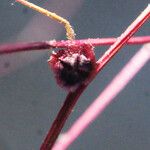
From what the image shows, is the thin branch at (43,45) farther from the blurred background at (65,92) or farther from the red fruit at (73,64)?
the blurred background at (65,92)

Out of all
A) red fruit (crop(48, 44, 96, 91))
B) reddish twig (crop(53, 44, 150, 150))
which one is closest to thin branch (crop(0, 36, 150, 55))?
red fruit (crop(48, 44, 96, 91))

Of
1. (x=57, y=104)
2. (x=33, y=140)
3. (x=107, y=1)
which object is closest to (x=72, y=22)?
(x=107, y=1)

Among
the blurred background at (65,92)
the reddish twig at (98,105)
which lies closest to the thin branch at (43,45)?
the reddish twig at (98,105)

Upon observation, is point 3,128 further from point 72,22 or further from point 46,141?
point 46,141

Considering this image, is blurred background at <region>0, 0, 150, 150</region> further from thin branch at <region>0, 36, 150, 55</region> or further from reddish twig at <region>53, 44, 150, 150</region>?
thin branch at <region>0, 36, 150, 55</region>

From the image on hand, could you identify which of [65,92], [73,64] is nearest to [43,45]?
[73,64]
